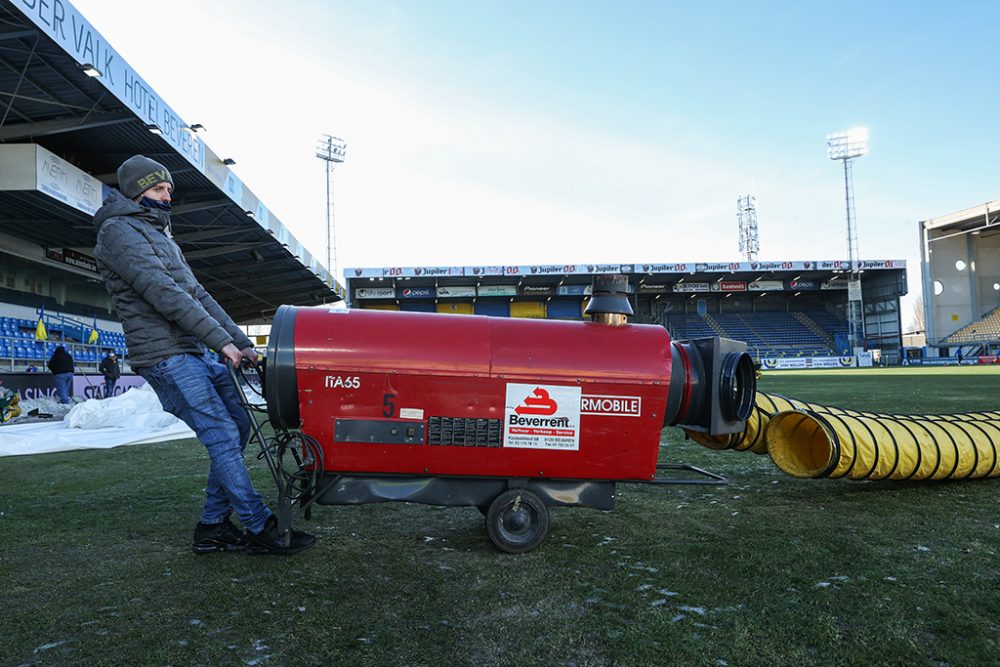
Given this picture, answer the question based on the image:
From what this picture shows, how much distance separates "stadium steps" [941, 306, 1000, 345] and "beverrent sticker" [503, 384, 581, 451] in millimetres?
49848

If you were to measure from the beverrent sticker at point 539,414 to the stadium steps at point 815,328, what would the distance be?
51.1 meters

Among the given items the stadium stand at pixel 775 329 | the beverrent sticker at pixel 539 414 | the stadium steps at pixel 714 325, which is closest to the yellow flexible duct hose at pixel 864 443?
the beverrent sticker at pixel 539 414

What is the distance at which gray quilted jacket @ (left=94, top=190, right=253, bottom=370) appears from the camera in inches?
106

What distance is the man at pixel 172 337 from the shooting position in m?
2.70

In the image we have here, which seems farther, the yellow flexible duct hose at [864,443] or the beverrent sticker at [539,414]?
the yellow flexible duct hose at [864,443]

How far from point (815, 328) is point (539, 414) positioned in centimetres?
5248

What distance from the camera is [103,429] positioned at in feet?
26.9

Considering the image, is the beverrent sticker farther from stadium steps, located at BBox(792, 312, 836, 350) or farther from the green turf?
stadium steps, located at BBox(792, 312, 836, 350)

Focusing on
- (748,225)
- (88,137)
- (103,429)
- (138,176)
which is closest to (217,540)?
(138,176)

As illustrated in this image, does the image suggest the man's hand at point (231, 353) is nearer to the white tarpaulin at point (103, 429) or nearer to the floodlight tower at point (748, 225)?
the white tarpaulin at point (103, 429)

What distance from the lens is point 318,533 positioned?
3.25 meters

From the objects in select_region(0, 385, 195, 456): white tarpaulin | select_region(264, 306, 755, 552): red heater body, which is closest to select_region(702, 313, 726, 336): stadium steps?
select_region(0, 385, 195, 456): white tarpaulin

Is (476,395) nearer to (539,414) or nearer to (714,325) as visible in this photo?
(539,414)

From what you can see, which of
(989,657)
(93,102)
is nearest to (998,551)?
(989,657)
